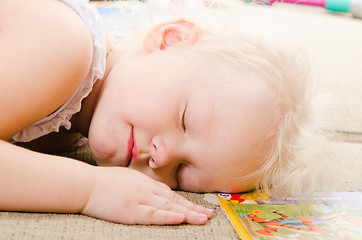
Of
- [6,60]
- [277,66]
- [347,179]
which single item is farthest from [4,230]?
[347,179]

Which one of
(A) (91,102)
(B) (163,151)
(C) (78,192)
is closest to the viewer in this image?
(C) (78,192)

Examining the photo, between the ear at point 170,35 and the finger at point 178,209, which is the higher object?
the ear at point 170,35

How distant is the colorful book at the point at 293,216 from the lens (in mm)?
701

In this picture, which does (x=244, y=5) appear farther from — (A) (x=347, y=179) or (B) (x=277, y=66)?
(A) (x=347, y=179)

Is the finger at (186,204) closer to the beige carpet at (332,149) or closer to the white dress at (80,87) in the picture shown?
the beige carpet at (332,149)

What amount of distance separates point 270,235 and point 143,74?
390 mm

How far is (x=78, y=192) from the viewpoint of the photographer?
25.8 inches

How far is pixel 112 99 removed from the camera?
33.5 inches

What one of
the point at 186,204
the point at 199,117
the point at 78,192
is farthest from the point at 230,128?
the point at 78,192

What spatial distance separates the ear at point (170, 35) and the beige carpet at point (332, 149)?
1.00ft

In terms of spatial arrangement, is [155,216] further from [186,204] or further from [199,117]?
[199,117]

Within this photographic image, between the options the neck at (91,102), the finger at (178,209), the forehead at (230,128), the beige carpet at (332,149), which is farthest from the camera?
the neck at (91,102)

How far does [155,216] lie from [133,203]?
39mm

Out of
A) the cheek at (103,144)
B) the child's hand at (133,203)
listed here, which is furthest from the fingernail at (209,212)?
the cheek at (103,144)
